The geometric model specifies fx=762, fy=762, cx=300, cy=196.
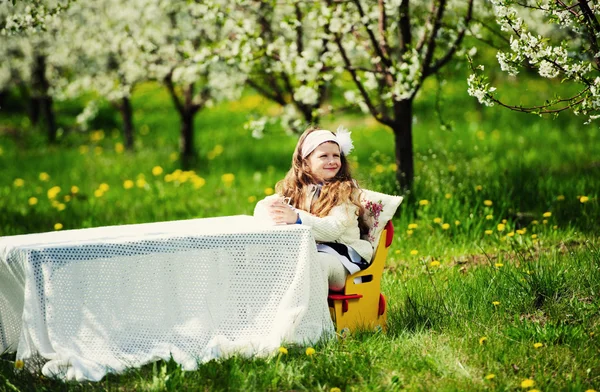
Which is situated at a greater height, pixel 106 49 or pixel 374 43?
pixel 106 49

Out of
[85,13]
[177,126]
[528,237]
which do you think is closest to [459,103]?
[177,126]

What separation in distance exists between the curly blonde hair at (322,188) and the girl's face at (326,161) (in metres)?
0.05

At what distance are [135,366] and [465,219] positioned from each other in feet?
9.84

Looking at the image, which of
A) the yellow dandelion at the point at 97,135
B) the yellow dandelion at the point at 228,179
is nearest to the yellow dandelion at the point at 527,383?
the yellow dandelion at the point at 228,179

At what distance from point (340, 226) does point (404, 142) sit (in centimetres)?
241

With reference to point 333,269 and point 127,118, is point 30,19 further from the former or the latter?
point 127,118

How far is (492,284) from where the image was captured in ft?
13.7

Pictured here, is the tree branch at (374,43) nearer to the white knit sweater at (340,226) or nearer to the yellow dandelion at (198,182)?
the white knit sweater at (340,226)

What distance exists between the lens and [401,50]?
6.07 m

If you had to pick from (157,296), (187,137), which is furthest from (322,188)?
(187,137)

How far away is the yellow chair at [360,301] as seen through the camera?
3.83 meters

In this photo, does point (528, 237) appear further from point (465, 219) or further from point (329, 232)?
point (329, 232)

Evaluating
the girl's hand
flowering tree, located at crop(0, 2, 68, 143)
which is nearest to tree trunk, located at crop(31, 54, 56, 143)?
flowering tree, located at crop(0, 2, 68, 143)

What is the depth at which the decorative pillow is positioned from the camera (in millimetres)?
3959
